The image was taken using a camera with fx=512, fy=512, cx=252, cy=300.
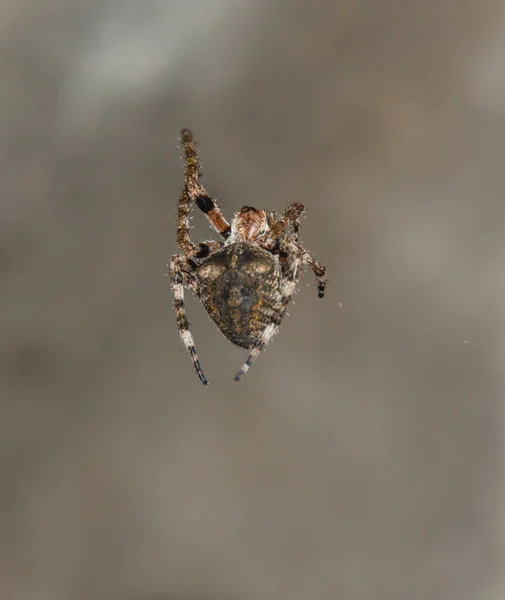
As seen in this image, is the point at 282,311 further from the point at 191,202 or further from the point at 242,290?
the point at 191,202

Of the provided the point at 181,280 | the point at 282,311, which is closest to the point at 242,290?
the point at 282,311

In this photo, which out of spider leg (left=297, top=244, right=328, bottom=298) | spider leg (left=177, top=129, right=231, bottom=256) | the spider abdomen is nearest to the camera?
the spider abdomen

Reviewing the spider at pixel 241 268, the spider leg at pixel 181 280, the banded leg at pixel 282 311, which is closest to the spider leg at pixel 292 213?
the spider at pixel 241 268

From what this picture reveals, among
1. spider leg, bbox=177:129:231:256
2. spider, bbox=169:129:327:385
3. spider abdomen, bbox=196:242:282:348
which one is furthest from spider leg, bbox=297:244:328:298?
spider leg, bbox=177:129:231:256

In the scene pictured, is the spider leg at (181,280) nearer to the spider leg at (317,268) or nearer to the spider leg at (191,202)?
the spider leg at (191,202)

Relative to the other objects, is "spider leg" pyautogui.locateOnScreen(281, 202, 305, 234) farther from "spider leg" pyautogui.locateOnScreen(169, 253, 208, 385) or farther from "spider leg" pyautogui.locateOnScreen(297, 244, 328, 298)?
"spider leg" pyautogui.locateOnScreen(169, 253, 208, 385)

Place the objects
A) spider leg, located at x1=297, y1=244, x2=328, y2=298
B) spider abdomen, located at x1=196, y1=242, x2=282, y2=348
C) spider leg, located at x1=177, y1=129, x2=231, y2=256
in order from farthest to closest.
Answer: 1. spider leg, located at x1=177, y1=129, x2=231, y2=256
2. spider leg, located at x1=297, y1=244, x2=328, y2=298
3. spider abdomen, located at x1=196, y1=242, x2=282, y2=348

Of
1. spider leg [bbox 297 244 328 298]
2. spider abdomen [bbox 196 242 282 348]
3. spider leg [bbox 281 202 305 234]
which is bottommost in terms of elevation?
spider abdomen [bbox 196 242 282 348]
